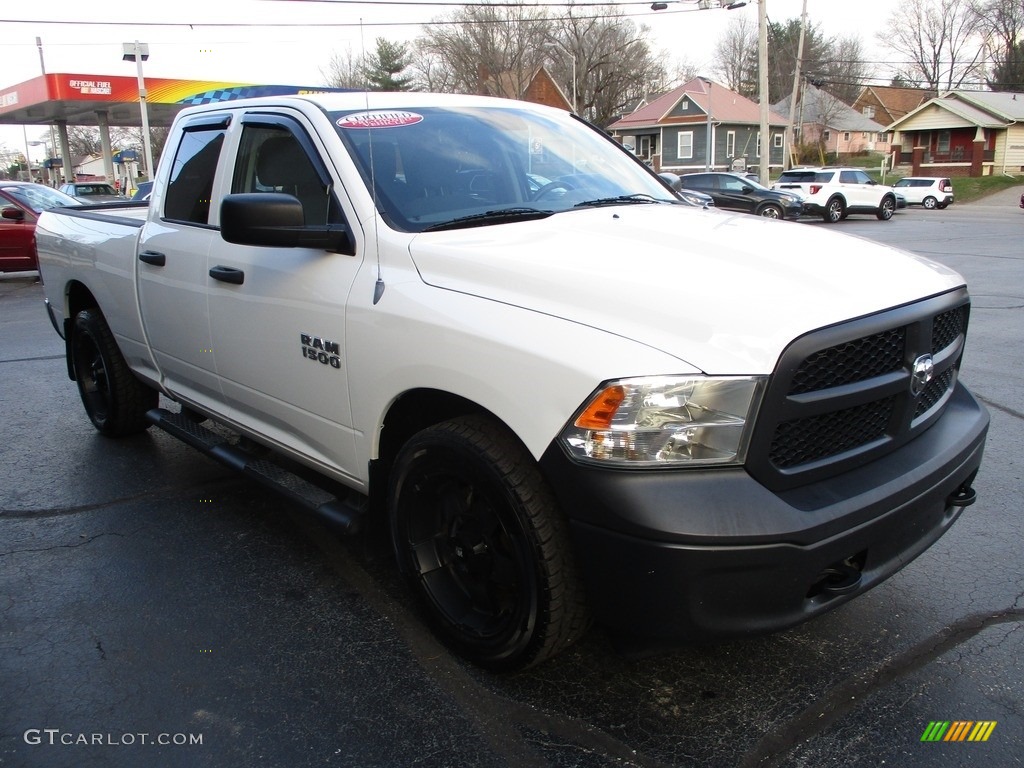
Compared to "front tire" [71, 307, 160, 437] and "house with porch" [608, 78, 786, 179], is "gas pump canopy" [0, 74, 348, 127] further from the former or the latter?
"house with porch" [608, 78, 786, 179]

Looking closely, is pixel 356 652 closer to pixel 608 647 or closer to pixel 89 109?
pixel 608 647

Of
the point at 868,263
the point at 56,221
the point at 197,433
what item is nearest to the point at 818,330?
the point at 868,263

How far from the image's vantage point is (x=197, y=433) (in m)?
4.30

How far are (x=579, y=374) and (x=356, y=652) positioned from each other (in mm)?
1442

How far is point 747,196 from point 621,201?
23989 mm

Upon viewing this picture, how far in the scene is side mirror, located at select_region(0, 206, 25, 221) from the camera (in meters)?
14.3

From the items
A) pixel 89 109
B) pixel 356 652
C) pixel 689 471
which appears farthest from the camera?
pixel 89 109

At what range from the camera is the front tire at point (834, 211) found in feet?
97.8

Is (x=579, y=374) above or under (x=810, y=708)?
above

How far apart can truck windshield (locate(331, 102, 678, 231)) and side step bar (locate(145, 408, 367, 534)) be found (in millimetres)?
1100

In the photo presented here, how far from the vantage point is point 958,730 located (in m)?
2.48

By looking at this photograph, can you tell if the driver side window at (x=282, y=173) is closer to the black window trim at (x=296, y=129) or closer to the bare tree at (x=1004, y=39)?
the black window trim at (x=296, y=129)

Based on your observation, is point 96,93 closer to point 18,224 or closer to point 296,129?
point 18,224

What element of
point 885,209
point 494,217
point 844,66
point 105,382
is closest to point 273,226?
point 494,217
